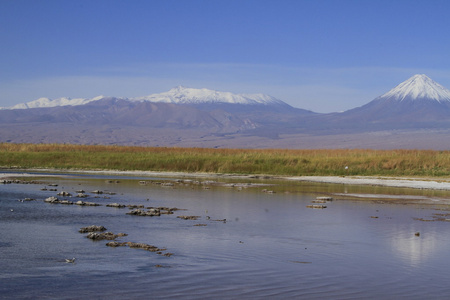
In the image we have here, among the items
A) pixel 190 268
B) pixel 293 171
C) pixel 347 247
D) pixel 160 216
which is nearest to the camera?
pixel 190 268

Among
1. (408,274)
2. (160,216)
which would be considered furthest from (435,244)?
(160,216)

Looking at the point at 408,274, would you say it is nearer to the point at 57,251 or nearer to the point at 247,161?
the point at 57,251

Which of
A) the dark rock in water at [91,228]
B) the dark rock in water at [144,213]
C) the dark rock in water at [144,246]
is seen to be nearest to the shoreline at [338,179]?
the dark rock in water at [144,213]

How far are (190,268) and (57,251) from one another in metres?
3.36

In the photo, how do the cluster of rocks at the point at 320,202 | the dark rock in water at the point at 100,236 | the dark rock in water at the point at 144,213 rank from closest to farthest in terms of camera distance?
the dark rock in water at the point at 100,236 → the dark rock in water at the point at 144,213 → the cluster of rocks at the point at 320,202

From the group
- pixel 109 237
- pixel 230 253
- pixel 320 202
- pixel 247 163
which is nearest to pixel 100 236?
pixel 109 237

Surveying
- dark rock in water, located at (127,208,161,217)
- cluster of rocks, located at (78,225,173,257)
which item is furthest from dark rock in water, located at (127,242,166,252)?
dark rock in water, located at (127,208,161,217)

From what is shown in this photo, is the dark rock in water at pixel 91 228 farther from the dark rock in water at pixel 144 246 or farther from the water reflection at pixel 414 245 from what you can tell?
the water reflection at pixel 414 245

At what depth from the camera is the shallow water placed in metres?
11.8

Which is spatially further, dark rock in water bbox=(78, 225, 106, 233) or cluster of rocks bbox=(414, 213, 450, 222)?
cluster of rocks bbox=(414, 213, 450, 222)

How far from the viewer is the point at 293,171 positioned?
5206 centimetres

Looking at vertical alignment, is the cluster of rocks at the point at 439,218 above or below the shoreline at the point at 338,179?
below

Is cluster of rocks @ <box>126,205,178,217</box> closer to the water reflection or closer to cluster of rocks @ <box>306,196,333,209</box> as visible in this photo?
cluster of rocks @ <box>306,196,333,209</box>

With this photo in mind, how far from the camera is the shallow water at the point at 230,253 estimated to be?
11844 millimetres
